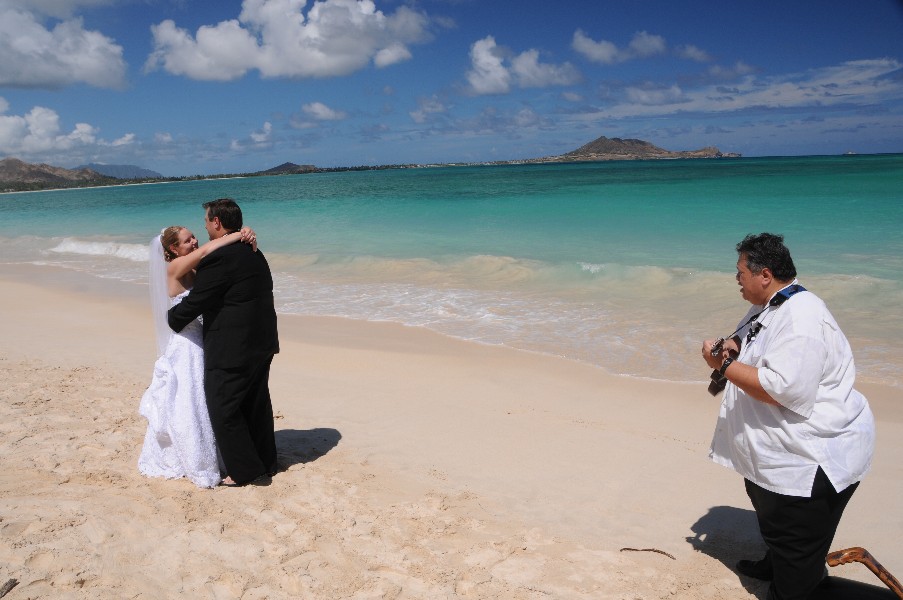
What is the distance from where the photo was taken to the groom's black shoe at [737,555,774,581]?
3.32 meters

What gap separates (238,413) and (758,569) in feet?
10.4

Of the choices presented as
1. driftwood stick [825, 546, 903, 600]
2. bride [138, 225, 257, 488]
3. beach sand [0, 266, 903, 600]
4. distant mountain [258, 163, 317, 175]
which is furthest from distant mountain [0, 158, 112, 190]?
driftwood stick [825, 546, 903, 600]

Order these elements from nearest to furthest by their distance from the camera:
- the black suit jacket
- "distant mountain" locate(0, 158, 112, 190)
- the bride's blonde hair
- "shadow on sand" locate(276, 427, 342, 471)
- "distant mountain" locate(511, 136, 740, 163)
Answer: the black suit jacket < the bride's blonde hair < "shadow on sand" locate(276, 427, 342, 471) < "distant mountain" locate(0, 158, 112, 190) < "distant mountain" locate(511, 136, 740, 163)

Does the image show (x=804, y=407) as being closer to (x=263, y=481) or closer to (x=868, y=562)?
(x=868, y=562)

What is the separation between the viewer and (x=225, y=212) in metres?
4.05

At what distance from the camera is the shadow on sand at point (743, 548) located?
2.97 m

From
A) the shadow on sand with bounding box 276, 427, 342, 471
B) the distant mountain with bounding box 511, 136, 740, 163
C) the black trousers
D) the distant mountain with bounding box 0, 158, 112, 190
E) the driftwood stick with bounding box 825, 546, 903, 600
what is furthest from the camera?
the distant mountain with bounding box 511, 136, 740, 163

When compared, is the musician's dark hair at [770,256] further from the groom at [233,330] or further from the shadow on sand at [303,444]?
the shadow on sand at [303,444]

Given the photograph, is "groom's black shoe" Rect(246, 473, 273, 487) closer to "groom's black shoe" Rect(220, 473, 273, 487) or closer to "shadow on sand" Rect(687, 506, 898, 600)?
"groom's black shoe" Rect(220, 473, 273, 487)

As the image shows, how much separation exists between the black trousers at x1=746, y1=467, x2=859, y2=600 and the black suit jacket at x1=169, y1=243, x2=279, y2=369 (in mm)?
3003

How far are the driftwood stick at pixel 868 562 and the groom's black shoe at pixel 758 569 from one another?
375mm

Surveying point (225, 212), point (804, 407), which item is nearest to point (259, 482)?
point (225, 212)

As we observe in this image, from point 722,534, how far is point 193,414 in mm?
3344

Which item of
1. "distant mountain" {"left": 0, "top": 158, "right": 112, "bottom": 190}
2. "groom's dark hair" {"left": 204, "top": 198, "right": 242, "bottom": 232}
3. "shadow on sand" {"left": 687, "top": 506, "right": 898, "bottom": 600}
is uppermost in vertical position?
"distant mountain" {"left": 0, "top": 158, "right": 112, "bottom": 190}
